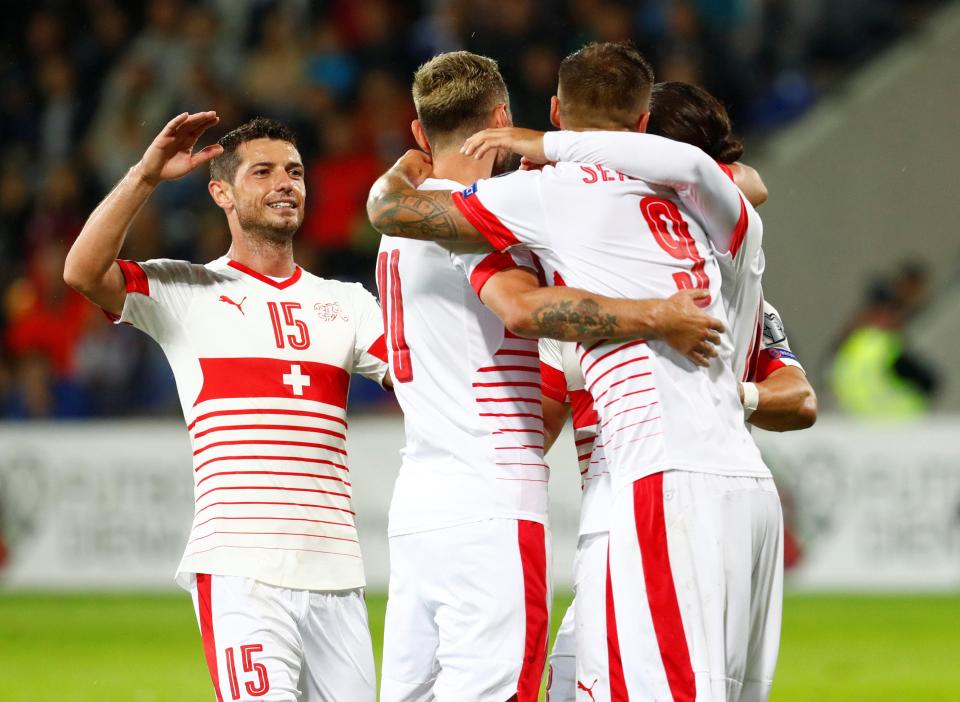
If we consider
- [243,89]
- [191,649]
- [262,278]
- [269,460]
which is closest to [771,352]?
[269,460]

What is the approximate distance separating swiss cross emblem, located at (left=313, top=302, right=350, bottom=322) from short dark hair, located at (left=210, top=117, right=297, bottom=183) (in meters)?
0.54

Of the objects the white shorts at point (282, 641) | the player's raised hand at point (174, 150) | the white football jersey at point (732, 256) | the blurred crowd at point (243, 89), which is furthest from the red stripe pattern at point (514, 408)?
the blurred crowd at point (243, 89)

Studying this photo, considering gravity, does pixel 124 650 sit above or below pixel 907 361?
below

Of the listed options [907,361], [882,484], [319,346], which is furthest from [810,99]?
[319,346]

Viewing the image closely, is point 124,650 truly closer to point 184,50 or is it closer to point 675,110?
point 675,110

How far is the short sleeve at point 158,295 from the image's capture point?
5020 mm

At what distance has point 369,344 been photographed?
524 centimetres

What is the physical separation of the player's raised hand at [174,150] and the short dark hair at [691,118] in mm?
1371

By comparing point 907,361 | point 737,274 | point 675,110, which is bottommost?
point 907,361

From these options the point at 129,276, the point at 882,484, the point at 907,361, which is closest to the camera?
the point at 129,276

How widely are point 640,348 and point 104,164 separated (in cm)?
1357

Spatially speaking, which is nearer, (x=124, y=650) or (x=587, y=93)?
(x=587, y=93)

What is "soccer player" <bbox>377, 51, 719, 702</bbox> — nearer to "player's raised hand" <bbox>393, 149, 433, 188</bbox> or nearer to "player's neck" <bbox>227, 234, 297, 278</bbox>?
"player's raised hand" <bbox>393, 149, 433, 188</bbox>

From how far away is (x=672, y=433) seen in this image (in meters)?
3.96
